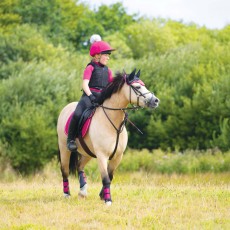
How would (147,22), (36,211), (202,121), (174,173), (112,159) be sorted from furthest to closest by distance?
(147,22)
(202,121)
(174,173)
(112,159)
(36,211)

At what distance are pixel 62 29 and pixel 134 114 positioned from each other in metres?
32.2

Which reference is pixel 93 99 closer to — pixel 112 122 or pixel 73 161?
pixel 112 122

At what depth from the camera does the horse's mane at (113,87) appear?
11204 millimetres

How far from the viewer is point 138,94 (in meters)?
10.8

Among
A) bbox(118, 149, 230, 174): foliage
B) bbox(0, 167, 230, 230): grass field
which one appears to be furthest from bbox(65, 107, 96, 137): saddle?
bbox(118, 149, 230, 174): foliage

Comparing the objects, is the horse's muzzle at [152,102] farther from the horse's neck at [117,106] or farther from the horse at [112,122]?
the horse's neck at [117,106]

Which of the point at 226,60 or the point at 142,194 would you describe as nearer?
the point at 142,194

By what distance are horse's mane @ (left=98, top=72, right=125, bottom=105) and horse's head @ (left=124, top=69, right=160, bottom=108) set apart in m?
0.16

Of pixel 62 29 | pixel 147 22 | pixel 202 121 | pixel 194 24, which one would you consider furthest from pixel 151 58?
pixel 194 24

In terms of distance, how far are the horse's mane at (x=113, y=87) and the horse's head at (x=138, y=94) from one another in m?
0.16

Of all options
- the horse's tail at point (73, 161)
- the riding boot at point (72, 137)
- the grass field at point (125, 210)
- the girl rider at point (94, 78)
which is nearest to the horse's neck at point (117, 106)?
the girl rider at point (94, 78)

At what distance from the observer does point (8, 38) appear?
167 ft

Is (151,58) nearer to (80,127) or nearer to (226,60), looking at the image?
(226,60)

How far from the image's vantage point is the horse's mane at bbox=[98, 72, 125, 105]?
1120cm
